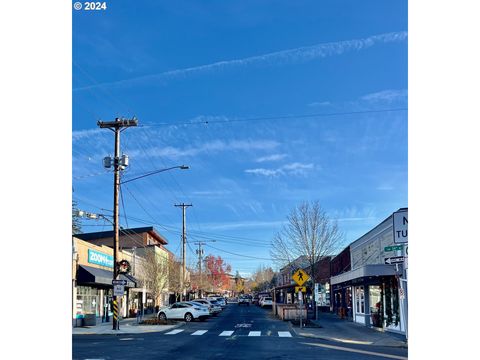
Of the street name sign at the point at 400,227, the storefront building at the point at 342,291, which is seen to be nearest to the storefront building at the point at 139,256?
the storefront building at the point at 342,291

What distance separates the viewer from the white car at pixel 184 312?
35438 millimetres

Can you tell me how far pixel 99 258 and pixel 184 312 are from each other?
6.66m

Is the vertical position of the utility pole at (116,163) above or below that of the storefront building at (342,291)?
above

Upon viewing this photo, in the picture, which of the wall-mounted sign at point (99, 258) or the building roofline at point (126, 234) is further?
the building roofline at point (126, 234)

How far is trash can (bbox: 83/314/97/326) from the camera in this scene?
31.5 meters

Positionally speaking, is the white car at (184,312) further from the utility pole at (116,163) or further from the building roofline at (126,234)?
the building roofline at (126,234)

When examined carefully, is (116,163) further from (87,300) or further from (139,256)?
(139,256)

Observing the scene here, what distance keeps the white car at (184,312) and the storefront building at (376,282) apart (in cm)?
917

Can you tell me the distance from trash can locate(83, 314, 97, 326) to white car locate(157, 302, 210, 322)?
4.21 meters

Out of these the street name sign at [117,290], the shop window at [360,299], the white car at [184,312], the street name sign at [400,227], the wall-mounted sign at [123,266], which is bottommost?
the white car at [184,312]

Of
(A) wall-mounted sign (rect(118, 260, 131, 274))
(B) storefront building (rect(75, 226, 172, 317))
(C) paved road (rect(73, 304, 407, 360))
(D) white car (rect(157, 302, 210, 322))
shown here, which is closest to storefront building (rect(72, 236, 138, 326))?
(B) storefront building (rect(75, 226, 172, 317))

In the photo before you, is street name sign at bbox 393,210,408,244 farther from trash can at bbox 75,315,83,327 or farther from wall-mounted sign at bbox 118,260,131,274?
trash can at bbox 75,315,83,327

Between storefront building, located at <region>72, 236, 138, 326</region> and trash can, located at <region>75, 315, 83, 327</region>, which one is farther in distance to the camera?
storefront building, located at <region>72, 236, 138, 326</region>
